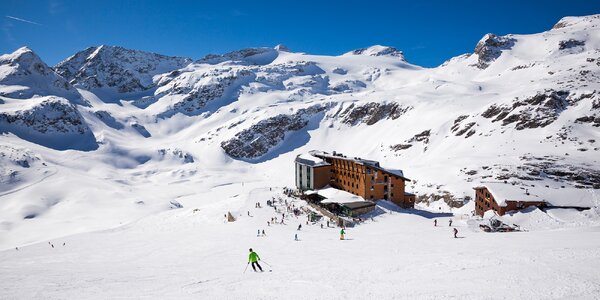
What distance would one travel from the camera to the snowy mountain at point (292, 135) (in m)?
71.1

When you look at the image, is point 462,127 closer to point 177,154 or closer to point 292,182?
point 292,182

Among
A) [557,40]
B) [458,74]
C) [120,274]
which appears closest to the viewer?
[120,274]

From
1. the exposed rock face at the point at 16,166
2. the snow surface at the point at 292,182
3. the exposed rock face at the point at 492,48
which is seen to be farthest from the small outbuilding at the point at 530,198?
the exposed rock face at the point at 492,48

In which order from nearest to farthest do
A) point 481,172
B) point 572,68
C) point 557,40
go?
point 481,172 → point 572,68 → point 557,40

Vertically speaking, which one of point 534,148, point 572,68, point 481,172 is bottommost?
point 481,172

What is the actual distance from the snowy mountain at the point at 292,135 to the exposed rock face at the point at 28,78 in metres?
0.63

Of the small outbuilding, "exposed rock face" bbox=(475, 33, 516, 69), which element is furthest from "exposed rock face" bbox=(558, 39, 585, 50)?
the small outbuilding

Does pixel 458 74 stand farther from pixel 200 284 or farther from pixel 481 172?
pixel 200 284

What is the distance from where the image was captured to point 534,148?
75.6m

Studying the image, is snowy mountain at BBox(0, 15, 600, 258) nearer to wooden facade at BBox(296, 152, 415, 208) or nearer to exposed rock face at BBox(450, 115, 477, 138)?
exposed rock face at BBox(450, 115, 477, 138)

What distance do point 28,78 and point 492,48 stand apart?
229042 mm

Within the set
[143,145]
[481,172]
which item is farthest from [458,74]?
[143,145]

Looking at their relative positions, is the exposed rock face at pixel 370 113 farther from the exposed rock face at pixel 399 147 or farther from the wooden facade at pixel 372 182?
the wooden facade at pixel 372 182

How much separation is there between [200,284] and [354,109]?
128579 mm
